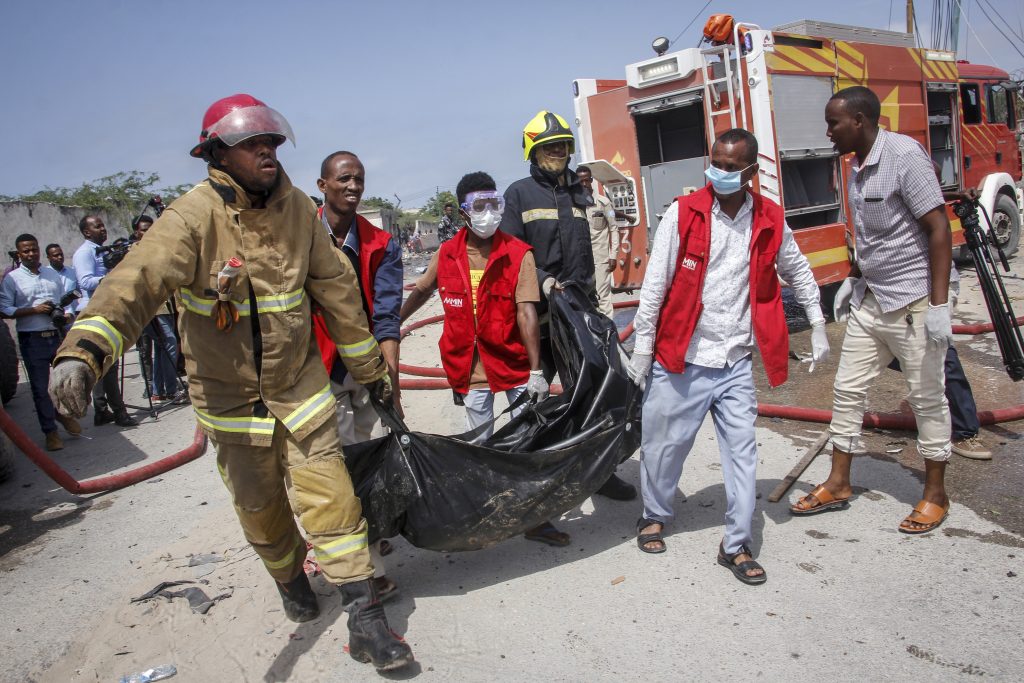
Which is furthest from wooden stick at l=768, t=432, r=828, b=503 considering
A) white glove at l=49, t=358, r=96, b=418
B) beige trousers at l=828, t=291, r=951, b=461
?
white glove at l=49, t=358, r=96, b=418

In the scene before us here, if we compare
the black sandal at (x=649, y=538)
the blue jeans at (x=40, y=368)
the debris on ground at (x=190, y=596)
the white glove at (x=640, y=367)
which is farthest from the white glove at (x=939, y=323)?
the blue jeans at (x=40, y=368)

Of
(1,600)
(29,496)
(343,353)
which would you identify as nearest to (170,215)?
(343,353)

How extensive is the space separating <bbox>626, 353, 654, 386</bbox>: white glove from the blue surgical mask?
81 cm

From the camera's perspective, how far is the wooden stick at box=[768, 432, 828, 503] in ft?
12.8

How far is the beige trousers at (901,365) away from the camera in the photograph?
3.44 metres

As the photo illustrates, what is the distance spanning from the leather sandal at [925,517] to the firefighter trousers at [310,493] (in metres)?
2.52

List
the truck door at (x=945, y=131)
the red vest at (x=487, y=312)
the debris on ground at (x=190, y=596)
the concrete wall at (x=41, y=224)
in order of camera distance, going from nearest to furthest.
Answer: the debris on ground at (x=190, y=596)
the red vest at (x=487, y=312)
the truck door at (x=945, y=131)
the concrete wall at (x=41, y=224)

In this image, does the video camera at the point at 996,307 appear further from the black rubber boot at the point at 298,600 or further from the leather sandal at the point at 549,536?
the black rubber boot at the point at 298,600

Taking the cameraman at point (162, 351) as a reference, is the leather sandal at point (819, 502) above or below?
below

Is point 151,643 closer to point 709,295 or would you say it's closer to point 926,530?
point 709,295

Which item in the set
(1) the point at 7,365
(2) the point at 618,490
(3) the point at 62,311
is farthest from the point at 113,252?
(2) the point at 618,490

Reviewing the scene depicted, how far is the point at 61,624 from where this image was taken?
3369mm

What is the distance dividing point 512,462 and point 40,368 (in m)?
5.54

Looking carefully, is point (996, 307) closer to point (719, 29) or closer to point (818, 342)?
point (818, 342)
